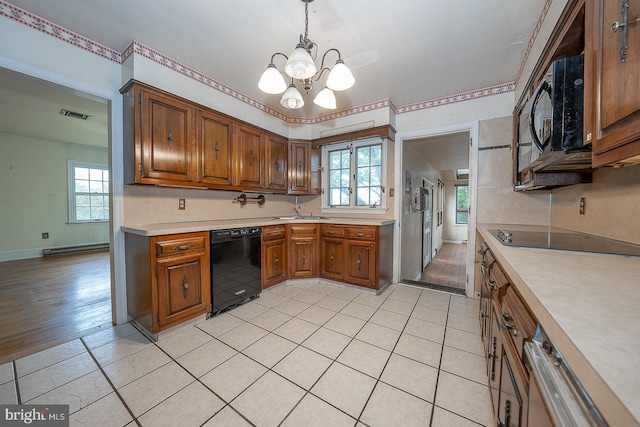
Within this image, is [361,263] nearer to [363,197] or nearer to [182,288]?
[363,197]

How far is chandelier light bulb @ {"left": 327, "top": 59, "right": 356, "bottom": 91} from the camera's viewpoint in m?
1.51

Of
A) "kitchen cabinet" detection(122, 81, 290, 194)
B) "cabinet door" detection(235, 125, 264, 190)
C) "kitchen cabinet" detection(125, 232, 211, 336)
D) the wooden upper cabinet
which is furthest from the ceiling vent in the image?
"kitchen cabinet" detection(125, 232, 211, 336)

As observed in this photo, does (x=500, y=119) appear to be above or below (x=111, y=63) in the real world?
below

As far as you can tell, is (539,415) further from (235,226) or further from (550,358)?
(235,226)

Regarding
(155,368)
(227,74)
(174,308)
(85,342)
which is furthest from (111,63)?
(155,368)

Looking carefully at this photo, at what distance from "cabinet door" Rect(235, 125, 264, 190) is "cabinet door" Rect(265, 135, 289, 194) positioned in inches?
4.7

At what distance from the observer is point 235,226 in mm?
2330

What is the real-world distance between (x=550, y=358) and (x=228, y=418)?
4.57ft

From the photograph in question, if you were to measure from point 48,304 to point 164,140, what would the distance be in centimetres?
223

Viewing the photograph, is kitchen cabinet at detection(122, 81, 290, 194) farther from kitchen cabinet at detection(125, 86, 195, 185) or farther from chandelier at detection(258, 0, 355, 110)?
chandelier at detection(258, 0, 355, 110)

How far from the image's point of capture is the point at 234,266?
2355 millimetres

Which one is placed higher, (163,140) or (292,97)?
(292,97)

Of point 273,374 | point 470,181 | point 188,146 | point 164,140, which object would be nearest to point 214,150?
point 188,146

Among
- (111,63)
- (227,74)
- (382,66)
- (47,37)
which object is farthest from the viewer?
(227,74)
